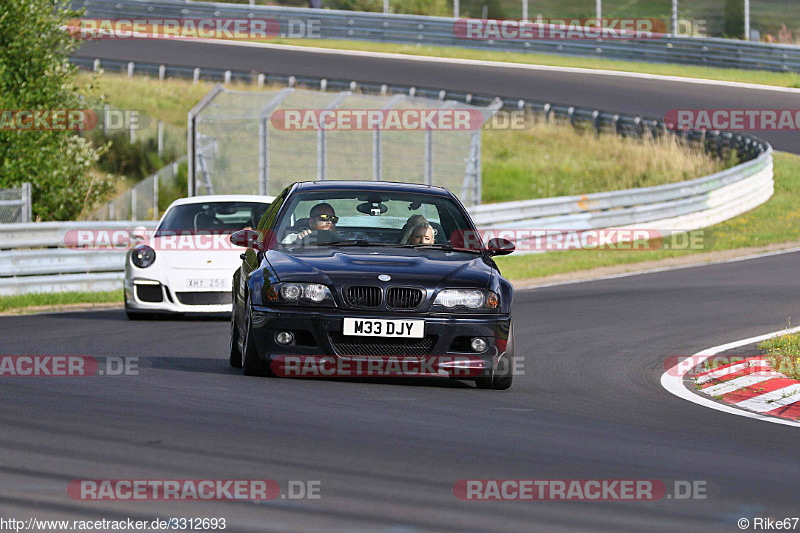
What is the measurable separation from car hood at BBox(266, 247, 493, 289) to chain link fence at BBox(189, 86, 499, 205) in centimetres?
1311

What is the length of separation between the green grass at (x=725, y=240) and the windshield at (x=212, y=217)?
5.98 metres

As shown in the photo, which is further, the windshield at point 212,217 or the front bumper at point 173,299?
the windshield at point 212,217

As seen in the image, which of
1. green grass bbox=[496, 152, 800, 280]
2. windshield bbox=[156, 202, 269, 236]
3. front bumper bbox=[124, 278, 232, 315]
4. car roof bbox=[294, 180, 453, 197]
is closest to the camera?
car roof bbox=[294, 180, 453, 197]

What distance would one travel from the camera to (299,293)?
873cm

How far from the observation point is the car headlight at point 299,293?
867 centimetres

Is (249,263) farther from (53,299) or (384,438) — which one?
(53,299)

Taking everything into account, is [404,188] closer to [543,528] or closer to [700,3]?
[543,528]

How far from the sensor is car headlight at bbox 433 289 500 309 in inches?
344

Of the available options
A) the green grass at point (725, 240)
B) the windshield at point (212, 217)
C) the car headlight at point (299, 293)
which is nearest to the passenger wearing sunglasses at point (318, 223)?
the car headlight at point (299, 293)

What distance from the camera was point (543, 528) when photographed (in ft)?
16.6
